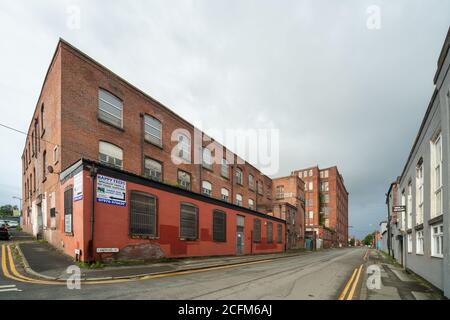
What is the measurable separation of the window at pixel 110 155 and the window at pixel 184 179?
706 cm

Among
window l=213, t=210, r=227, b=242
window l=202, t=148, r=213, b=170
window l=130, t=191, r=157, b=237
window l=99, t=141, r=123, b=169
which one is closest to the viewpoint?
window l=130, t=191, r=157, b=237

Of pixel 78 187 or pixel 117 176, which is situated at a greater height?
pixel 117 176

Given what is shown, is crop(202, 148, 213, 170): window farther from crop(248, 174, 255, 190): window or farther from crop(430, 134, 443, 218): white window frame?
crop(430, 134, 443, 218): white window frame

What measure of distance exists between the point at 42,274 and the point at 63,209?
5807 millimetres

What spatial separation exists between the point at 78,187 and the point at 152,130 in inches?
433

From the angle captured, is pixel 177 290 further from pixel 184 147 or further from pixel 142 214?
pixel 184 147

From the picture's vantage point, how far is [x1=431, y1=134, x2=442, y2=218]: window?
10.4 metres

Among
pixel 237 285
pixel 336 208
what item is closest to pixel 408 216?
pixel 237 285

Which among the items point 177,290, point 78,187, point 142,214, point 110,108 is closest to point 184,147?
point 110,108

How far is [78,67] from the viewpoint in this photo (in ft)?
59.3

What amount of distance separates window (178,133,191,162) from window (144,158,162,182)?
3295 mm

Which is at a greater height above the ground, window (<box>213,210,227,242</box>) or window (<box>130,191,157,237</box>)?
window (<box>130,191,157,237</box>)

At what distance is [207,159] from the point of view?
31.2m

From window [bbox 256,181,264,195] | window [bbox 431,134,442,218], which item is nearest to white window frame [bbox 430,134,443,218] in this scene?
Result: window [bbox 431,134,442,218]
